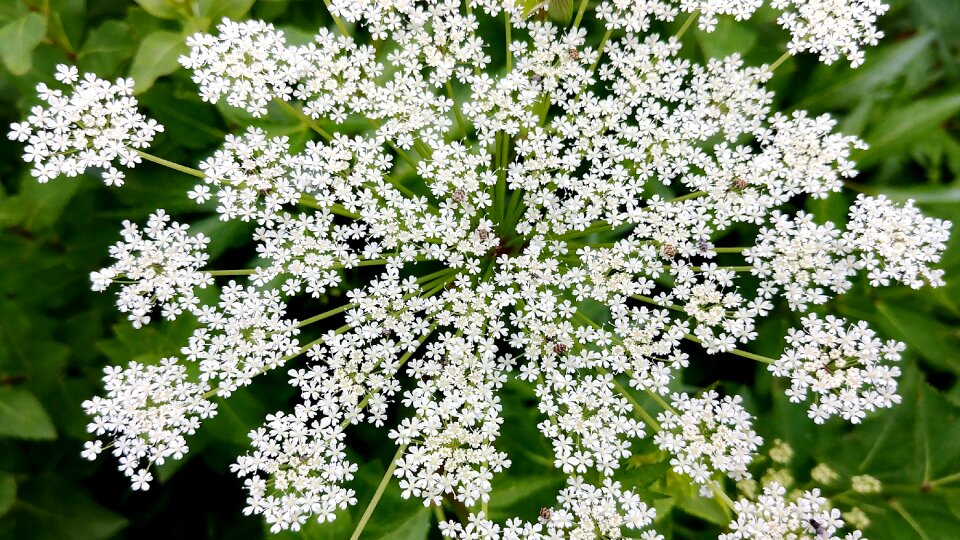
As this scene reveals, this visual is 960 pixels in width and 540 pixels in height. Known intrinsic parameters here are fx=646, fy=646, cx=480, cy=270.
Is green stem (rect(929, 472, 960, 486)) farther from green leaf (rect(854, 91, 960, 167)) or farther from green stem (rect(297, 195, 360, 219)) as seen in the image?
green stem (rect(297, 195, 360, 219))

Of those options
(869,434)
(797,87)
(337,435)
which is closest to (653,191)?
(797,87)

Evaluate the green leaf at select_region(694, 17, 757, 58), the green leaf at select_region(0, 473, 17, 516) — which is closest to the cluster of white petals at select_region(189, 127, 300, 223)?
the green leaf at select_region(0, 473, 17, 516)

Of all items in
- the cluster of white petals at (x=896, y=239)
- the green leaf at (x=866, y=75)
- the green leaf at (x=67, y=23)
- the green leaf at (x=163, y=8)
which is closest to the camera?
the cluster of white petals at (x=896, y=239)

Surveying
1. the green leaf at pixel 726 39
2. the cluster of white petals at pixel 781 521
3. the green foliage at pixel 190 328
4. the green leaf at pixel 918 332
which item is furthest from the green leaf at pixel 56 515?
the green leaf at pixel 918 332

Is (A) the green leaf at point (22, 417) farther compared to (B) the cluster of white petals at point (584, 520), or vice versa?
(A) the green leaf at point (22, 417)

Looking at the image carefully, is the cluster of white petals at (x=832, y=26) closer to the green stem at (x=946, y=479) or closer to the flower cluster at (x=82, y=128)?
the green stem at (x=946, y=479)

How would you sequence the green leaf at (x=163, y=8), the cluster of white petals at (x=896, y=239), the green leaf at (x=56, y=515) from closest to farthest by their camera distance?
the cluster of white petals at (x=896, y=239) → the green leaf at (x=163, y=8) → the green leaf at (x=56, y=515)

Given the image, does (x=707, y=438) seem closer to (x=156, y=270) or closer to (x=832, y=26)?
(x=832, y=26)
